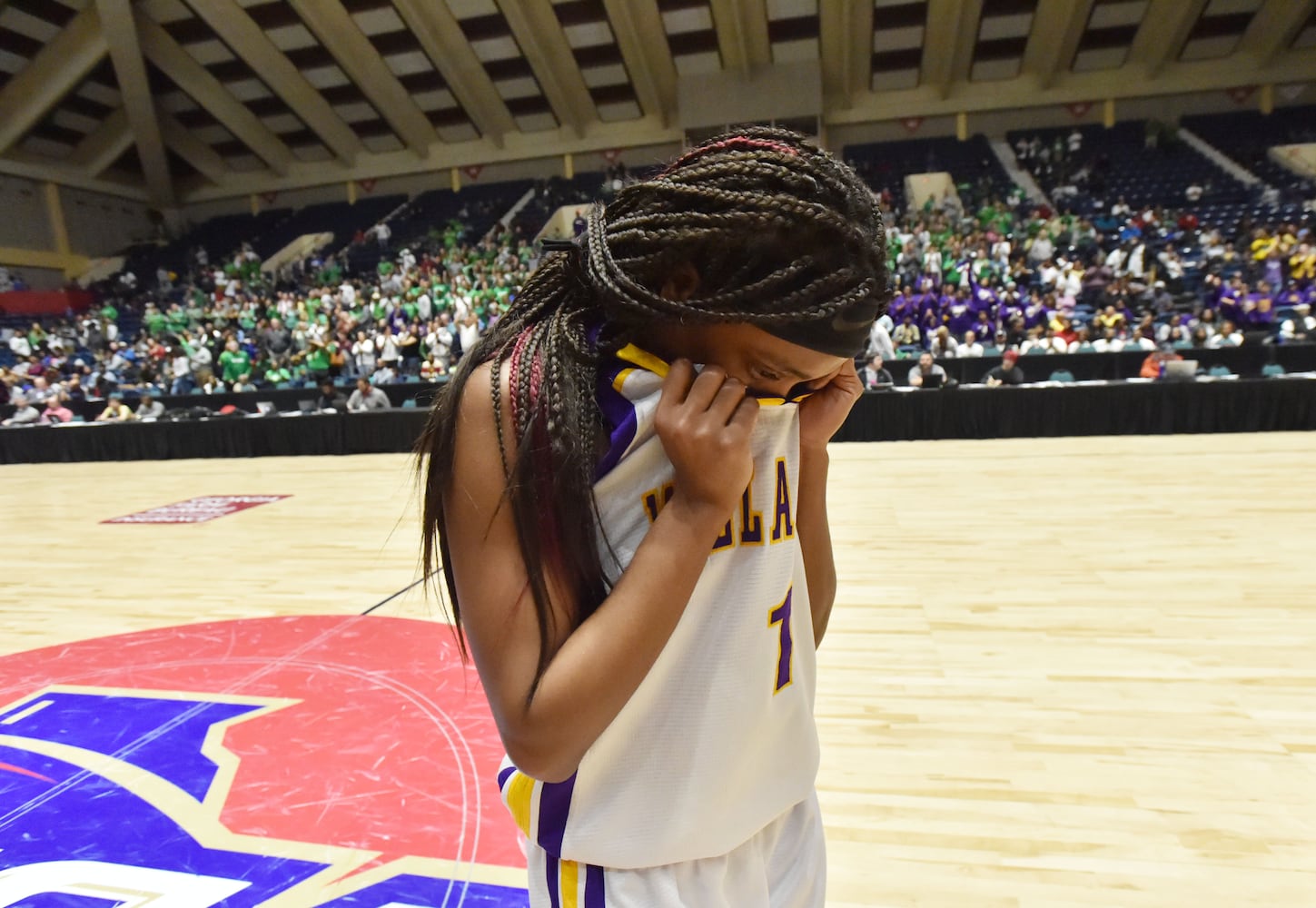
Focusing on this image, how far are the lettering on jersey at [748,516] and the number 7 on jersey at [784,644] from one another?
0.07 meters

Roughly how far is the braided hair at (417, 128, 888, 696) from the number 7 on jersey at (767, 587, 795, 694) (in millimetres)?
178

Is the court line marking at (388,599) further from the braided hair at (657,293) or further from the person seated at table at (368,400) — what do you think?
the person seated at table at (368,400)

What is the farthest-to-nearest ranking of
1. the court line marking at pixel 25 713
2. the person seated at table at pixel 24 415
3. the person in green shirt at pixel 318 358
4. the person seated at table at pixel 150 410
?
the person in green shirt at pixel 318 358, the person seated at table at pixel 24 415, the person seated at table at pixel 150 410, the court line marking at pixel 25 713

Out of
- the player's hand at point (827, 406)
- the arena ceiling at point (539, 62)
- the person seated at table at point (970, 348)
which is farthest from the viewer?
the arena ceiling at point (539, 62)

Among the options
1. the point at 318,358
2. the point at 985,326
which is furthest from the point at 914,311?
the point at 318,358

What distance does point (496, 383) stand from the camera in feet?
2.03

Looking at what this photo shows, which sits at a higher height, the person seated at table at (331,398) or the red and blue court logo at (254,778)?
the person seated at table at (331,398)

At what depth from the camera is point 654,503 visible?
0.65 m

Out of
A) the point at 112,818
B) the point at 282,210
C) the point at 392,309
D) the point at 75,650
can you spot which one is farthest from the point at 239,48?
the point at 112,818

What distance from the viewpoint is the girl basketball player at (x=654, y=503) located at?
0.58 meters

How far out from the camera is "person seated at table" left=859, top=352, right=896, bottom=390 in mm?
7691

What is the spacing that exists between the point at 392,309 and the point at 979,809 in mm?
12412

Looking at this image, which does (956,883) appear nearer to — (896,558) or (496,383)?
(496,383)

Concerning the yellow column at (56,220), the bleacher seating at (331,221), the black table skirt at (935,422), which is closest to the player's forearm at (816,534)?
the black table skirt at (935,422)
